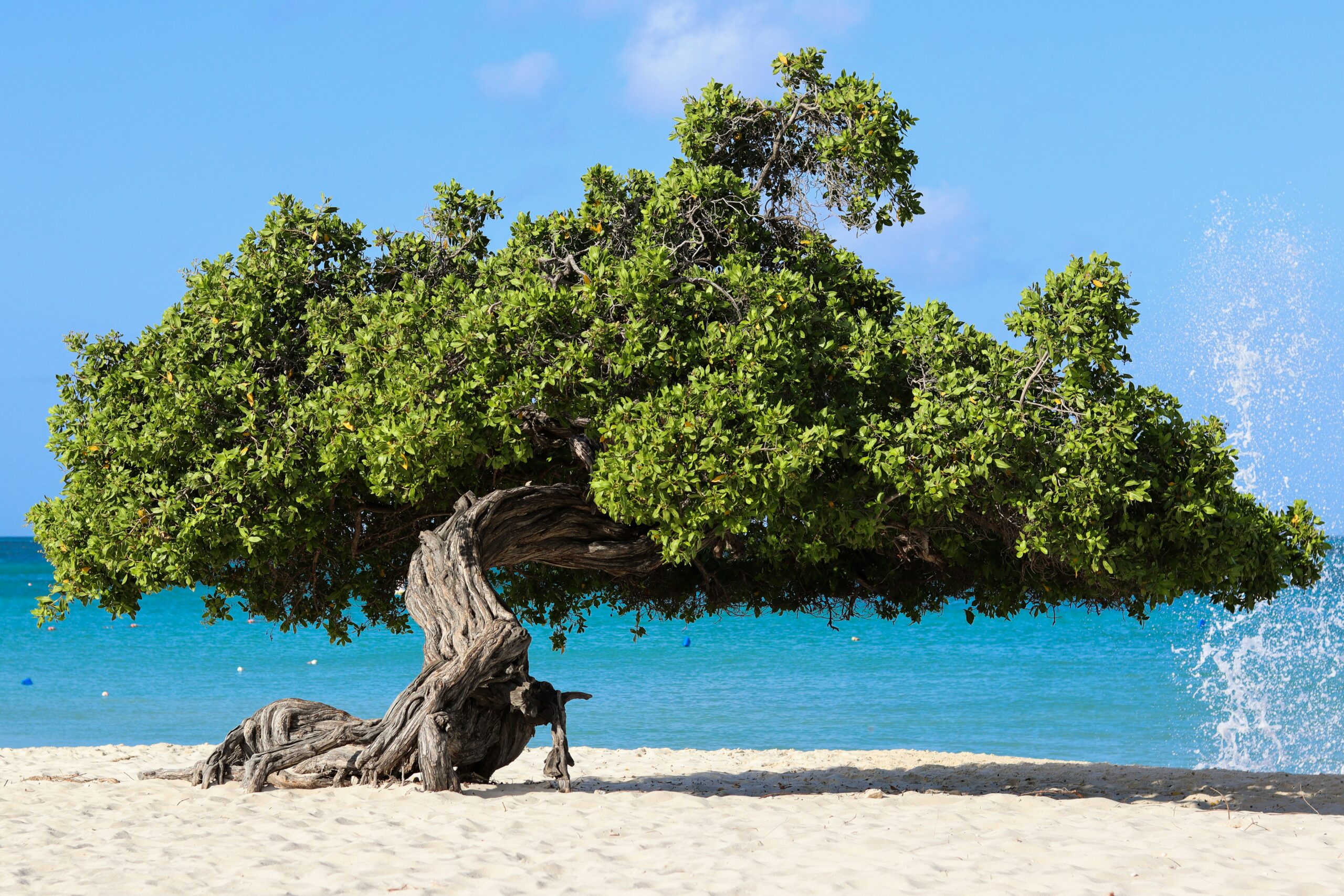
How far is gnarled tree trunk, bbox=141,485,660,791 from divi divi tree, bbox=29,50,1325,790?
0.03 metres

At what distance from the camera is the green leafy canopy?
1003 cm

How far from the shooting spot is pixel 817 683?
34.1 metres

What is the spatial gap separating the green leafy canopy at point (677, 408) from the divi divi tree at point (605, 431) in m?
0.03

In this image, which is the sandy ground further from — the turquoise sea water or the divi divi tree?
the turquoise sea water

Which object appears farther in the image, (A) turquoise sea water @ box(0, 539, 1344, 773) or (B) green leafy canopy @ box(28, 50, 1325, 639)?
(A) turquoise sea water @ box(0, 539, 1344, 773)

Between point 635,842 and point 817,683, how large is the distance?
2603 cm

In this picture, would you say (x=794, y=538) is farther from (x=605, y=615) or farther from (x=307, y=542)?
(x=605, y=615)

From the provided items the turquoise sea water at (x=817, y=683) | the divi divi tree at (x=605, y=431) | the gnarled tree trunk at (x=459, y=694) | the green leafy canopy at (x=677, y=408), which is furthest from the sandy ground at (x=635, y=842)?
the turquoise sea water at (x=817, y=683)

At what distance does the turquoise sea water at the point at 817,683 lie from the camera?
24.9m

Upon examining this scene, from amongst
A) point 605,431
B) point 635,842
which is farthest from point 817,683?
point 635,842

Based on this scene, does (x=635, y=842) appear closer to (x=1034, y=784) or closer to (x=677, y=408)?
(x=677, y=408)

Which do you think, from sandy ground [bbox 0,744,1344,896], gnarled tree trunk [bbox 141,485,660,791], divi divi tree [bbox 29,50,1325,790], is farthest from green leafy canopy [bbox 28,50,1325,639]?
sandy ground [bbox 0,744,1344,896]

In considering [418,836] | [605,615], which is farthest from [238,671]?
[418,836]

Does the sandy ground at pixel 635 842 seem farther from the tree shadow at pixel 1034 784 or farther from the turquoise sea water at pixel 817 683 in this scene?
the turquoise sea water at pixel 817 683
